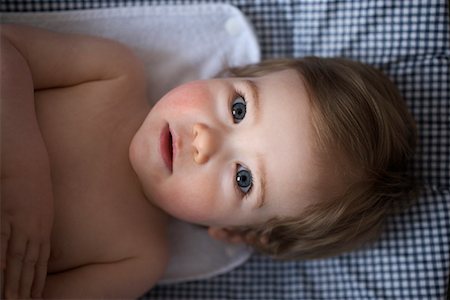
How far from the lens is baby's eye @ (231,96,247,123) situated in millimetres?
1082

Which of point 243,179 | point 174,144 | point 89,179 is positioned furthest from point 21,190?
point 243,179

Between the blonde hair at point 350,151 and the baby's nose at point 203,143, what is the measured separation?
7.6 inches

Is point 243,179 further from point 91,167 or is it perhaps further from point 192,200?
point 91,167

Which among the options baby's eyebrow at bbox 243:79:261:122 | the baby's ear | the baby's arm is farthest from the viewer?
the baby's ear

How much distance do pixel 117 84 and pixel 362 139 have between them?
1.71 feet

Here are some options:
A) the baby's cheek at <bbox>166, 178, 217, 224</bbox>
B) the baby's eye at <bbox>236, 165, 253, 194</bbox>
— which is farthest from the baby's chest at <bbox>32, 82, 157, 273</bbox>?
the baby's eye at <bbox>236, 165, 253, 194</bbox>

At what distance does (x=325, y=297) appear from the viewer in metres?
1.37

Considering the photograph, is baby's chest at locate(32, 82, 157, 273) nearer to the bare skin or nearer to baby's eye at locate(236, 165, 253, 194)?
the bare skin

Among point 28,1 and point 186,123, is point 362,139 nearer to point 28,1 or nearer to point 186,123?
point 186,123

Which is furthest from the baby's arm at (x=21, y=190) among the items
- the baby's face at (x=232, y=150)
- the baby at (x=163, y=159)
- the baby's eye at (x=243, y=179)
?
the baby's eye at (x=243, y=179)

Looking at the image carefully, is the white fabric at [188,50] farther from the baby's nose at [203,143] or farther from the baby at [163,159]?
the baby's nose at [203,143]

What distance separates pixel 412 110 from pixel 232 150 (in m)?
0.51

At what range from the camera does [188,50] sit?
4.54ft

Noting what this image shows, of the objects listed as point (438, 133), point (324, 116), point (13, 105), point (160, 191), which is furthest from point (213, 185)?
point (438, 133)
